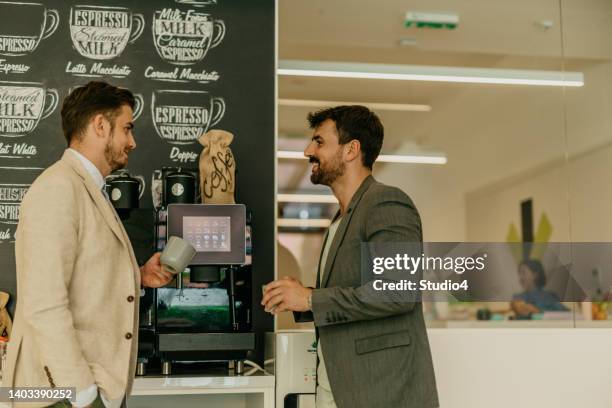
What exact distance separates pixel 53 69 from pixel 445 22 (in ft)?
7.35

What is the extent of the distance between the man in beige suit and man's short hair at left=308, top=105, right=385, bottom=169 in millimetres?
829

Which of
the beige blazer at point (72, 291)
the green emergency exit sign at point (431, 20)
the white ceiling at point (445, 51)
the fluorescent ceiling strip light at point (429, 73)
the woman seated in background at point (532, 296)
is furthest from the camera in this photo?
the woman seated in background at point (532, 296)

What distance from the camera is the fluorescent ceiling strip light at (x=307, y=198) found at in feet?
13.0

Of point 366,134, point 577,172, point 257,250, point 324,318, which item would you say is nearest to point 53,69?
point 257,250

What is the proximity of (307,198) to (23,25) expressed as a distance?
1592mm

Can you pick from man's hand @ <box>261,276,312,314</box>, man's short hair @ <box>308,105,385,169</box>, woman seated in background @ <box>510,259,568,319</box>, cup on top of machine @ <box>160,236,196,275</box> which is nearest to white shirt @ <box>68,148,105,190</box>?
cup on top of machine @ <box>160,236,196,275</box>

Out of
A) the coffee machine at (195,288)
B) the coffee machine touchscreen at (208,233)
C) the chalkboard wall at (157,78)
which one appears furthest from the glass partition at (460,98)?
the coffee machine touchscreen at (208,233)

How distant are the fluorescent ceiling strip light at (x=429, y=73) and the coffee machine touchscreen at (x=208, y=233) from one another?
1.40 m

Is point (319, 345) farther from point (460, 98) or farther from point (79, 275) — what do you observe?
point (460, 98)

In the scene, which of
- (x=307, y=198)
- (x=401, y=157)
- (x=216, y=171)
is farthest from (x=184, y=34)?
(x=401, y=157)

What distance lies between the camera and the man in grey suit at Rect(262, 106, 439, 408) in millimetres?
2250

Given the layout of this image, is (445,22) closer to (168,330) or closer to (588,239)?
(588,239)

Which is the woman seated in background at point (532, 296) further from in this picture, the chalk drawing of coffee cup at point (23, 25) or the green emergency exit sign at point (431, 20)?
the chalk drawing of coffee cup at point (23, 25)

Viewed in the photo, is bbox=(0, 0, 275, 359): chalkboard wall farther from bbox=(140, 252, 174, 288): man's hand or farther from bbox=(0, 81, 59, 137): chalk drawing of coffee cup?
bbox=(140, 252, 174, 288): man's hand
